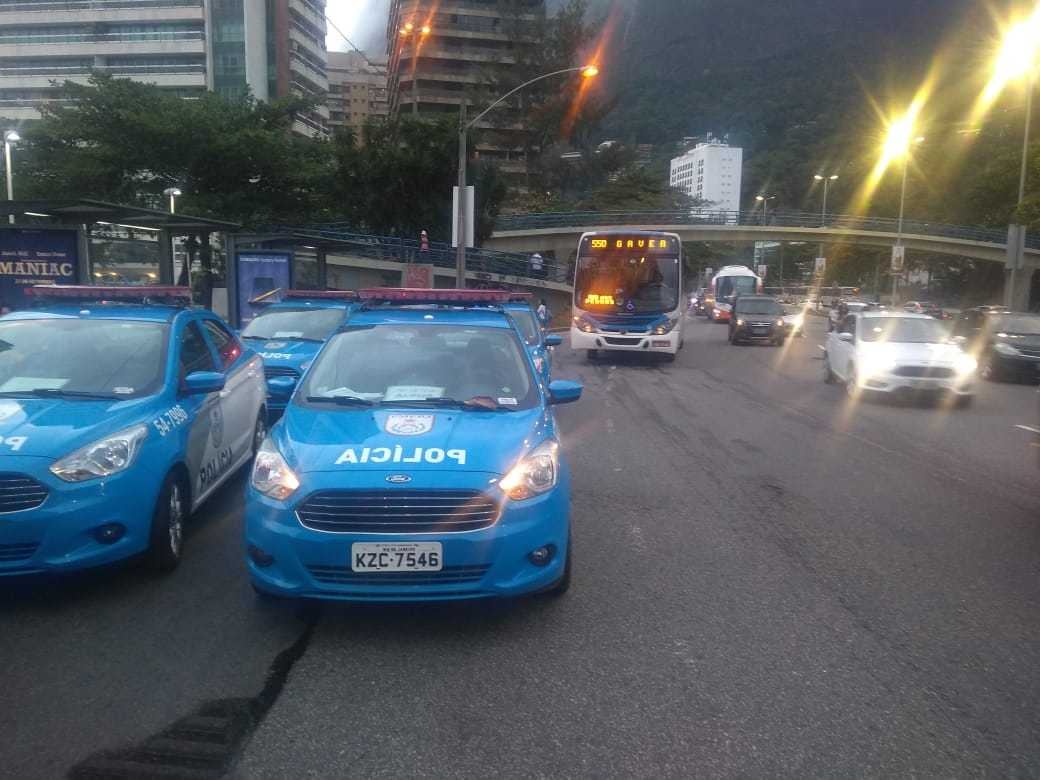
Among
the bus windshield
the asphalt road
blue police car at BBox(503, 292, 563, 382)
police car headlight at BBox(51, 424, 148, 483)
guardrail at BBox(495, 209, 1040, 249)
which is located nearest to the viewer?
the asphalt road

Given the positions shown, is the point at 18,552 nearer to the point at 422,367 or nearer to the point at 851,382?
the point at 422,367

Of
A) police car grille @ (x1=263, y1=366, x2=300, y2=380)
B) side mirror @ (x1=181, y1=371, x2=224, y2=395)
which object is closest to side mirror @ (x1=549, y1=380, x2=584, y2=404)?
side mirror @ (x1=181, y1=371, x2=224, y2=395)

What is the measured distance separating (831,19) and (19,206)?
20701 cm

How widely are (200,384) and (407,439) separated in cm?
206

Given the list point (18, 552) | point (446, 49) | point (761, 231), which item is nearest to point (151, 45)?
point (446, 49)

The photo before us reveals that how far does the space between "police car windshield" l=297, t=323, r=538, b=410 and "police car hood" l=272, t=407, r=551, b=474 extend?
0.28 m

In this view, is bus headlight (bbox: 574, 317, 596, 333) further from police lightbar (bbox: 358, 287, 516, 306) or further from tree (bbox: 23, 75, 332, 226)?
tree (bbox: 23, 75, 332, 226)

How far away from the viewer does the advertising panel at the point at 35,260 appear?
545 inches

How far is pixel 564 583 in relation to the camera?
527 centimetres

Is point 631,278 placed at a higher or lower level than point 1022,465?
higher

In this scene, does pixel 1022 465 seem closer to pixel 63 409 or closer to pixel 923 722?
pixel 923 722

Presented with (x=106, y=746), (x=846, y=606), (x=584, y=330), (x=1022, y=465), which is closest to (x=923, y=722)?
(x=846, y=606)

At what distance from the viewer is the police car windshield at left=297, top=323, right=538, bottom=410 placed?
5934 millimetres

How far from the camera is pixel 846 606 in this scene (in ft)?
17.4
